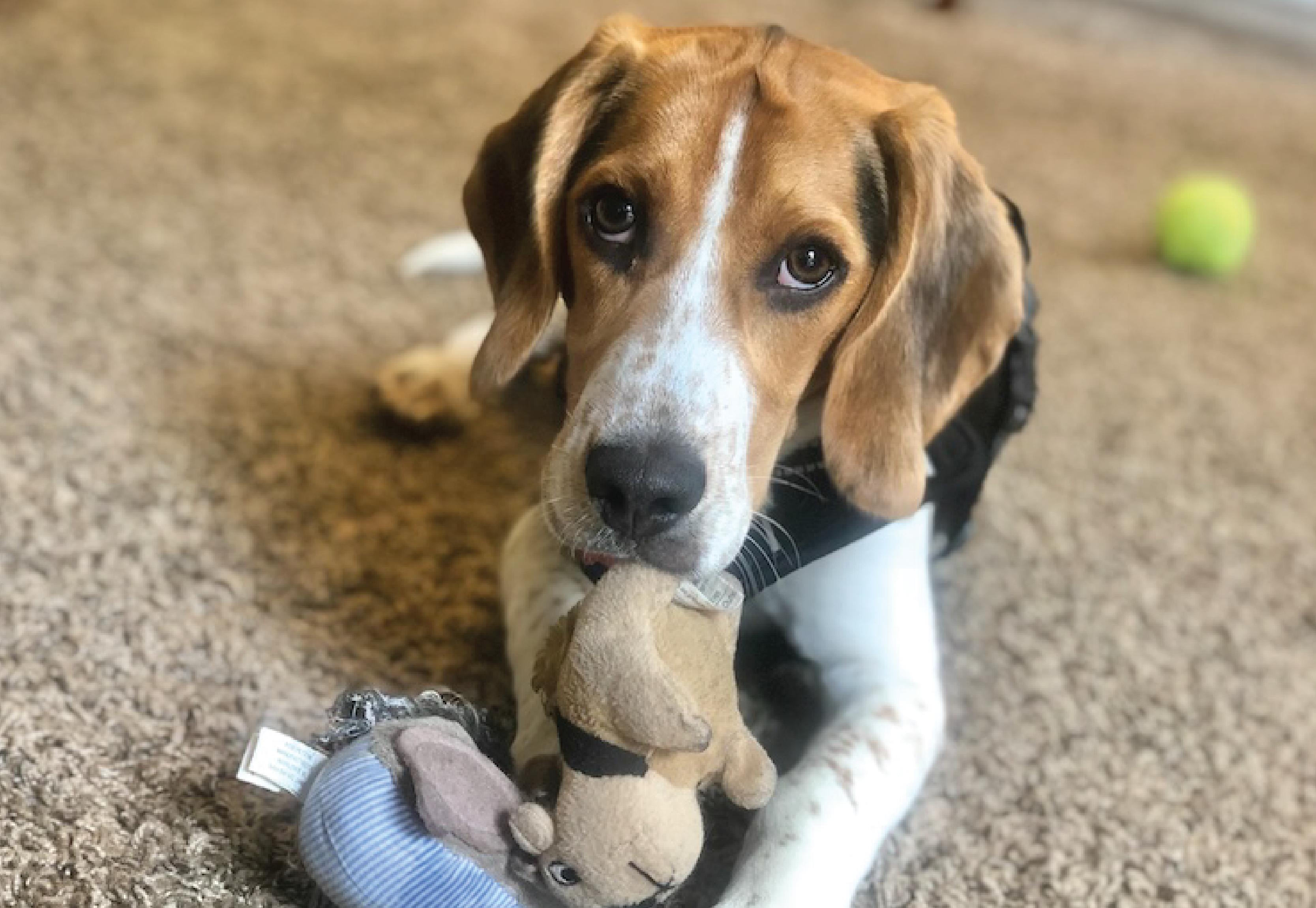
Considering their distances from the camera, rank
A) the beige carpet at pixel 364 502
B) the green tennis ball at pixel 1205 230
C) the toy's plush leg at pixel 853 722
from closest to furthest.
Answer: the toy's plush leg at pixel 853 722, the beige carpet at pixel 364 502, the green tennis ball at pixel 1205 230

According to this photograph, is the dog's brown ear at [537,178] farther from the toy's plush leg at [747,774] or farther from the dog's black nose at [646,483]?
the toy's plush leg at [747,774]

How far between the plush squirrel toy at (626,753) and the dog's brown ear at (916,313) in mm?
505

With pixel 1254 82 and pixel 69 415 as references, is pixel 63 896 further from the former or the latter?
pixel 1254 82

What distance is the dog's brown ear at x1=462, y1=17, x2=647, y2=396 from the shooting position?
2062mm

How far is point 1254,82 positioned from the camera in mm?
5781

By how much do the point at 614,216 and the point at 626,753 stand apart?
0.78 meters

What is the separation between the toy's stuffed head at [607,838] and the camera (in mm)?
1510

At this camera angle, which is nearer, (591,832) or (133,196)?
(591,832)

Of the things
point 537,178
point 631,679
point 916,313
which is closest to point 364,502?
point 537,178

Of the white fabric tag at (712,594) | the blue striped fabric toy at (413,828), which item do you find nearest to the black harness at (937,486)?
the white fabric tag at (712,594)

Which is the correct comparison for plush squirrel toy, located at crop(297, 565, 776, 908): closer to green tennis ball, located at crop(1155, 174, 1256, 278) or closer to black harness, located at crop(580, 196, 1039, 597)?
black harness, located at crop(580, 196, 1039, 597)

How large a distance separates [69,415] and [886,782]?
1706mm

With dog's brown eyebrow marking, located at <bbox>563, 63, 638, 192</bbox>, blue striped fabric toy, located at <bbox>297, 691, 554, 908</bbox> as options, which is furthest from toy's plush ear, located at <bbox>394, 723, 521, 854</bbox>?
dog's brown eyebrow marking, located at <bbox>563, 63, 638, 192</bbox>

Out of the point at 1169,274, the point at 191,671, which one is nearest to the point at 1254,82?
the point at 1169,274
